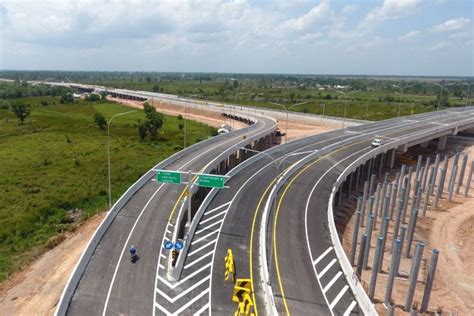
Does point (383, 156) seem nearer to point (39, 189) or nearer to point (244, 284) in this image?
point (244, 284)

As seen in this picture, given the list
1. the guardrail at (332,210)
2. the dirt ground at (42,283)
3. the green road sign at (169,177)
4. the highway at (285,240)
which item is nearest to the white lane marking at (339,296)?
the highway at (285,240)

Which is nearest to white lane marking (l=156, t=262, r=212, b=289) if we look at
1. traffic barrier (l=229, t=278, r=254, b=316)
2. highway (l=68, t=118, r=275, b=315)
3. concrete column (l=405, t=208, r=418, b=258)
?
highway (l=68, t=118, r=275, b=315)

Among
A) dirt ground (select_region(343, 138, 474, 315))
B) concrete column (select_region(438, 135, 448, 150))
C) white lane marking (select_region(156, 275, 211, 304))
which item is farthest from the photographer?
concrete column (select_region(438, 135, 448, 150))

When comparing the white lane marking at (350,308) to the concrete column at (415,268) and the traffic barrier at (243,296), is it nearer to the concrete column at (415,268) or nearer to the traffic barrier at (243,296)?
the traffic barrier at (243,296)

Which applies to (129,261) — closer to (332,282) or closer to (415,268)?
(332,282)

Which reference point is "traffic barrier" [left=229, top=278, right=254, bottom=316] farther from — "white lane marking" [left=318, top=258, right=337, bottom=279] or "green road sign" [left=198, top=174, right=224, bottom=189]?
"green road sign" [left=198, top=174, right=224, bottom=189]

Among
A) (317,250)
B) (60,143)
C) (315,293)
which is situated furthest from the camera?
(60,143)

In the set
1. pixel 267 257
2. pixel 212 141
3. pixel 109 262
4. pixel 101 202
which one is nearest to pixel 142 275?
pixel 109 262
